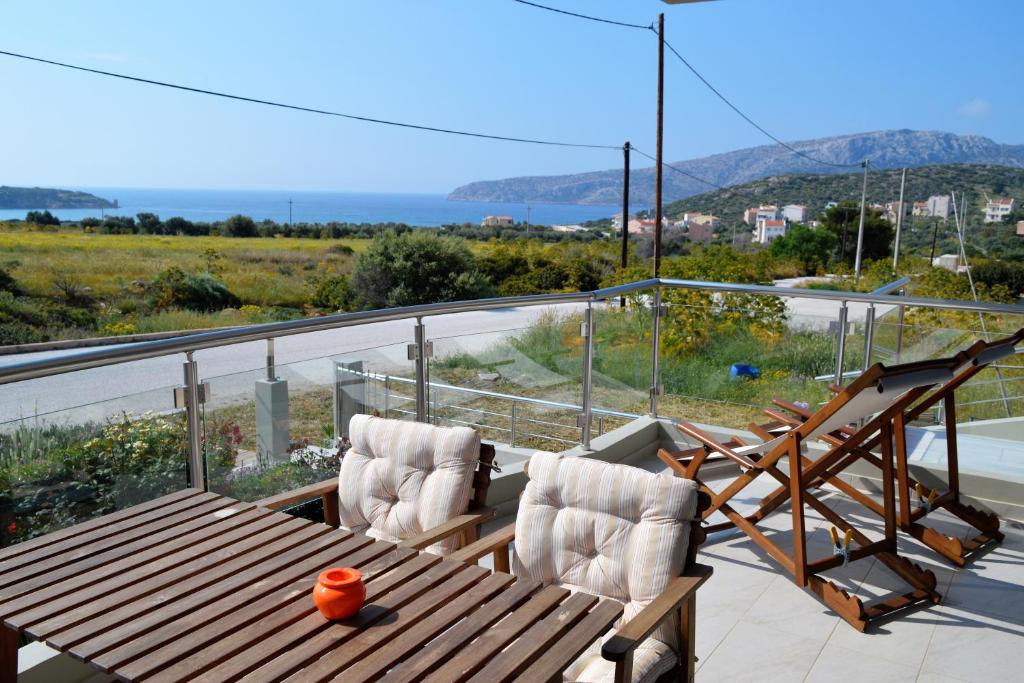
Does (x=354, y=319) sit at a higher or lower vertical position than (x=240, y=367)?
higher

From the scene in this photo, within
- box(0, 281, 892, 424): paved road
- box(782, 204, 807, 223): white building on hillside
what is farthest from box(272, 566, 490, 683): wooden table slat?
box(782, 204, 807, 223): white building on hillside

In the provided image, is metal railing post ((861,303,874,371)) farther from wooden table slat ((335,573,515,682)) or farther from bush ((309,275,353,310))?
bush ((309,275,353,310))

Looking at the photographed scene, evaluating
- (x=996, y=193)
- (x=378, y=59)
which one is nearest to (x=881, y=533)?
(x=996, y=193)

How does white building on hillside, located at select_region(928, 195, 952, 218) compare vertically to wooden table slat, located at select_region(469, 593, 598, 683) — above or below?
above

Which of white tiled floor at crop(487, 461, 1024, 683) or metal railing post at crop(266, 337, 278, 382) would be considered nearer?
white tiled floor at crop(487, 461, 1024, 683)

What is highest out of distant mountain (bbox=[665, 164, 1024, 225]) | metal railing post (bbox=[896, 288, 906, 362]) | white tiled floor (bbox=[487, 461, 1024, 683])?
distant mountain (bbox=[665, 164, 1024, 225])

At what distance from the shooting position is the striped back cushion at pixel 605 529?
2.38 meters

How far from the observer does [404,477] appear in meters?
2.97

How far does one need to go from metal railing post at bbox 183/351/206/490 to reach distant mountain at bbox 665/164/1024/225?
39839 millimetres

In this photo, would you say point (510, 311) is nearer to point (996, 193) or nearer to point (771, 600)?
point (771, 600)

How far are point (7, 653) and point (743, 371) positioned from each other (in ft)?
14.0

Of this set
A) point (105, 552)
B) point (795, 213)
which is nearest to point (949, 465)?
point (105, 552)

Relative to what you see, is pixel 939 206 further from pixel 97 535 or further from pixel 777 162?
pixel 97 535

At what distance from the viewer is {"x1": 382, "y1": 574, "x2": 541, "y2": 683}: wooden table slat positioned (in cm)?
158
